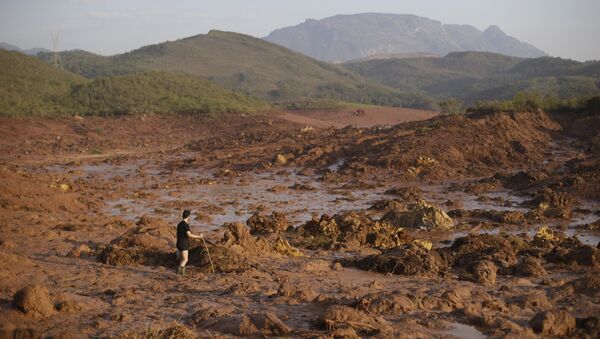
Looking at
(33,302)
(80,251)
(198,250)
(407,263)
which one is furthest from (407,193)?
(33,302)

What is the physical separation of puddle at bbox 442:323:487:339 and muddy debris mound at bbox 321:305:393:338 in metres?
0.81

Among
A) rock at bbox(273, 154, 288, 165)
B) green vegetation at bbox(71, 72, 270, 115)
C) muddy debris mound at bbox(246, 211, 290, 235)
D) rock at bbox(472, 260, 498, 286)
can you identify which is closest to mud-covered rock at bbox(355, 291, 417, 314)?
rock at bbox(472, 260, 498, 286)

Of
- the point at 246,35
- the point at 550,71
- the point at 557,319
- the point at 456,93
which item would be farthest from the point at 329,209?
the point at 246,35

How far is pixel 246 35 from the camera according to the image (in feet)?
375

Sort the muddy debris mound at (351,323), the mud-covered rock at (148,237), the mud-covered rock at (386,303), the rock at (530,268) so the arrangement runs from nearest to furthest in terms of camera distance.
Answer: the muddy debris mound at (351,323), the mud-covered rock at (386,303), the rock at (530,268), the mud-covered rock at (148,237)

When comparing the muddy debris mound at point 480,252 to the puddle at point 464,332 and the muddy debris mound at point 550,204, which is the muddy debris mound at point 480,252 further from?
the muddy debris mound at point 550,204

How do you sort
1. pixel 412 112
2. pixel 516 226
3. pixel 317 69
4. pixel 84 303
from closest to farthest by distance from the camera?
1. pixel 84 303
2. pixel 516 226
3. pixel 412 112
4. pixel 317 69

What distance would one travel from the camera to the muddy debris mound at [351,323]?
644cm

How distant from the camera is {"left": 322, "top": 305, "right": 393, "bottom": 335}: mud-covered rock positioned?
6535 millimetres

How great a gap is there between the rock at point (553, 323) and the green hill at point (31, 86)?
3466 cm

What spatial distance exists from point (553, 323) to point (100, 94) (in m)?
40.1

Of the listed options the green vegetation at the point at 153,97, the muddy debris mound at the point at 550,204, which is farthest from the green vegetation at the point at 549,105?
the green vegetation at the point at 153,97

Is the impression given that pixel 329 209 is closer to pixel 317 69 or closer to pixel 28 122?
pixel 28 122

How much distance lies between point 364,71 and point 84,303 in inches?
5253
